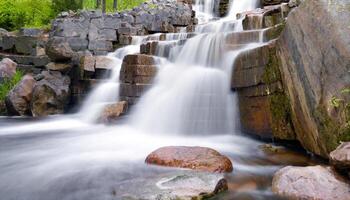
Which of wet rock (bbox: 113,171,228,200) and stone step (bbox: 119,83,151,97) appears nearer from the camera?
wet rock (bbox: 113,171,228,200)

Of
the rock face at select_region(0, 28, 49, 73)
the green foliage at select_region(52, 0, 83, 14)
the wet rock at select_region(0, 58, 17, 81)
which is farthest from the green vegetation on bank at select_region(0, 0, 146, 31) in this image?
the wet rock at select_region(0, 58, 17, 81)

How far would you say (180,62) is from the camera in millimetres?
10250

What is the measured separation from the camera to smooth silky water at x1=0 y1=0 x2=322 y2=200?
452cm

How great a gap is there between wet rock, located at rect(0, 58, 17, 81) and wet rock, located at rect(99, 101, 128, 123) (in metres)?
6.23

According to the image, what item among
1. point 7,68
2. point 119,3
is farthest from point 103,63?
point 119,3

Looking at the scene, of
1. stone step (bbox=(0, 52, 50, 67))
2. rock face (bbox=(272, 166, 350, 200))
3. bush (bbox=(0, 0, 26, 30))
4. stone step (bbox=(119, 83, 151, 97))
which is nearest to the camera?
rock face (bbox=(272, 166, 350, 200))

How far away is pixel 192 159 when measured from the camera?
496 cm

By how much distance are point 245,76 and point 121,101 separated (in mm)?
4026

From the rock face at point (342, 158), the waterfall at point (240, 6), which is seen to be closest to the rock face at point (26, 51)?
the waterfall at point (240, 6)

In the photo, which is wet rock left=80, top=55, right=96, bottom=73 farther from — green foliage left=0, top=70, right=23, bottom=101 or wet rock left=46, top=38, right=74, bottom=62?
green foliage left=0, top=70, right=23, bottom=101

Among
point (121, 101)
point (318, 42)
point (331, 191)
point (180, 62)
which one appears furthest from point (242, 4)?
point (331, 191)

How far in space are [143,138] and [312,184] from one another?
4.18m

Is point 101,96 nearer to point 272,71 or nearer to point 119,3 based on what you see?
point 272,71

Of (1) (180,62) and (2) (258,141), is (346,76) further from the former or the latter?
(1) (180,62)
